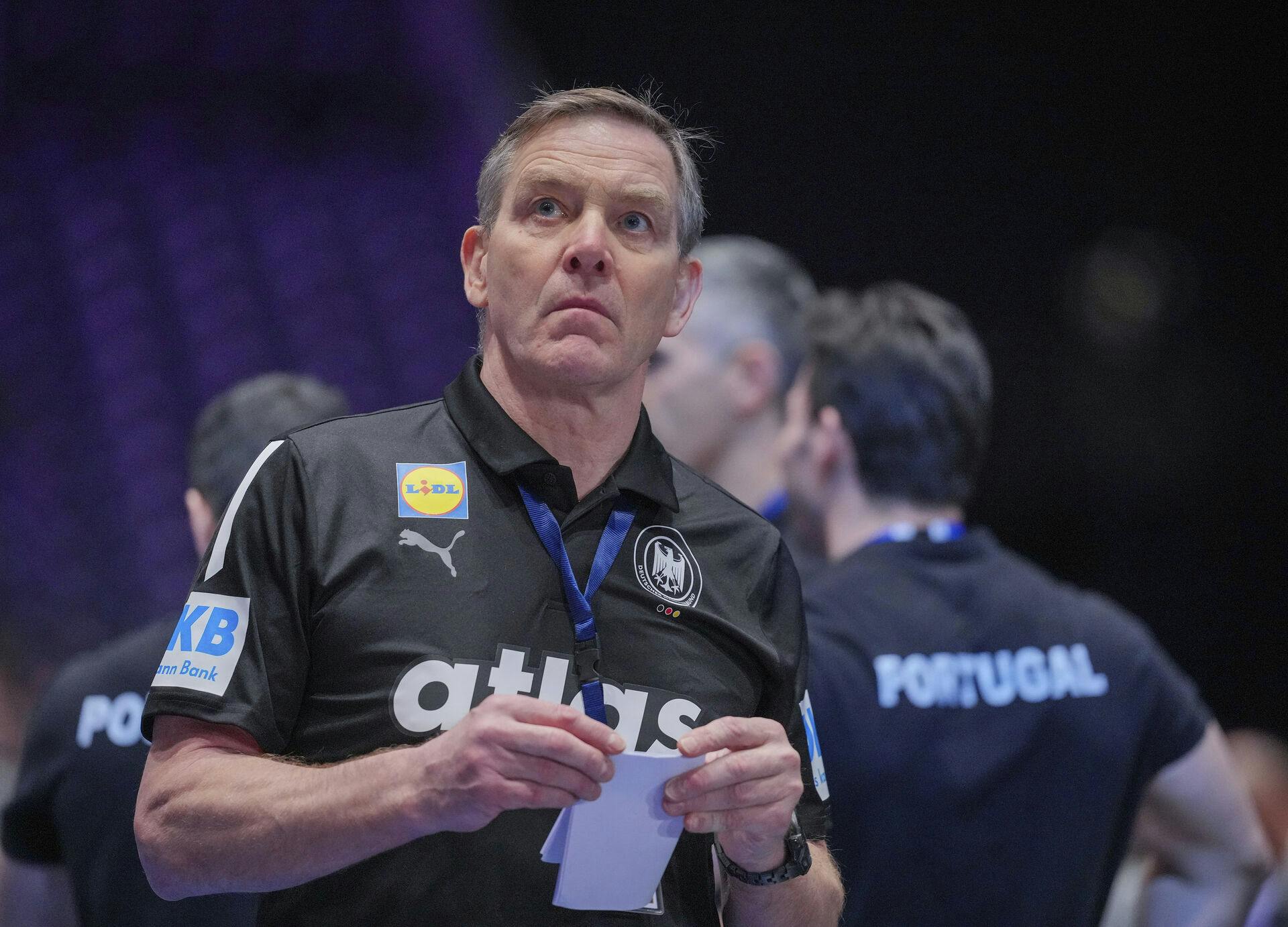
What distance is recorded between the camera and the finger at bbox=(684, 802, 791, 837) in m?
1.64

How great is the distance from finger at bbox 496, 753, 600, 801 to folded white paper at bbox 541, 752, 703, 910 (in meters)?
0.06

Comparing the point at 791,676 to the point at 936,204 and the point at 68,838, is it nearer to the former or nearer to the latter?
the point at 68,838

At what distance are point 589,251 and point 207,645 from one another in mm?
761

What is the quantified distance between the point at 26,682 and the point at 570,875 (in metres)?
4.45

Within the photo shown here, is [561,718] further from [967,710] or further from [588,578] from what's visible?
[967,710]

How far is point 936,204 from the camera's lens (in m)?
7.21

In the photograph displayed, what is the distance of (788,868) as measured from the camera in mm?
1874

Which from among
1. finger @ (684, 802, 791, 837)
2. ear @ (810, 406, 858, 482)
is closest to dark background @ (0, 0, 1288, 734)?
ear @ (810, 406, 858, 482)

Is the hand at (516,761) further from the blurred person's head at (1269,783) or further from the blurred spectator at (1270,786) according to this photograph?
the blurred person's head at (1269,783)

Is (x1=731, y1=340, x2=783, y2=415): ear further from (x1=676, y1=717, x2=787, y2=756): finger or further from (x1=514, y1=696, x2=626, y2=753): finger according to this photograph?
(x1=514, y1=696, x2=626, y2=753): finger

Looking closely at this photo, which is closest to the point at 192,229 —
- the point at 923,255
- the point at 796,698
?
the point at 923,255

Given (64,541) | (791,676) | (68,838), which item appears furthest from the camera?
(64,541)

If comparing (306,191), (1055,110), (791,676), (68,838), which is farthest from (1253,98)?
(68,838)

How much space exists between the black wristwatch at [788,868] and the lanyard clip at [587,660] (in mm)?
290
